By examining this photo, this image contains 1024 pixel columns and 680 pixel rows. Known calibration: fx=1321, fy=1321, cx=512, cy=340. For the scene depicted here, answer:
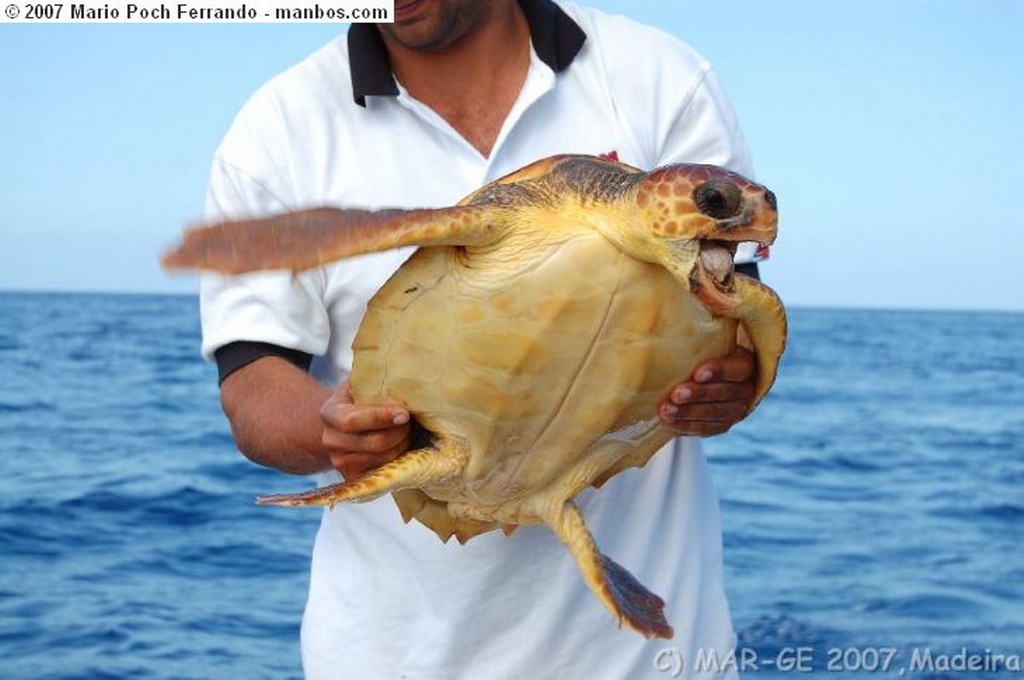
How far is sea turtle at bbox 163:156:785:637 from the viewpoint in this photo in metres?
1.61

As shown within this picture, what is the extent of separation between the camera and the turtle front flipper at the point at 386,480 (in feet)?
5.89

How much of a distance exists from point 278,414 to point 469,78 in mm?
657

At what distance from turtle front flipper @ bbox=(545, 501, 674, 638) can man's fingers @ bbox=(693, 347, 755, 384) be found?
31 cm

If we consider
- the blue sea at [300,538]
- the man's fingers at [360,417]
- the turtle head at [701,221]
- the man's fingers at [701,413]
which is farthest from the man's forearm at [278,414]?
the blue sea at [300,538]

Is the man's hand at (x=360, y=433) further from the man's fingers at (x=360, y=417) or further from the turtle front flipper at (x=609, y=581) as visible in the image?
the turtle front flipper at (x=609, y=581)

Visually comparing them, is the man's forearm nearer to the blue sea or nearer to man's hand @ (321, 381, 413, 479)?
man's hand @ (321, 381, 413, 479)

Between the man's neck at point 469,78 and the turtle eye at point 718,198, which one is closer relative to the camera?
the turtle eye at point 718,198

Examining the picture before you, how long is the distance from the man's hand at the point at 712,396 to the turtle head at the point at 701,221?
0.25 meters

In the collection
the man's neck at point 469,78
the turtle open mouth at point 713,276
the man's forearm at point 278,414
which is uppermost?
the man's neck at point 469,78

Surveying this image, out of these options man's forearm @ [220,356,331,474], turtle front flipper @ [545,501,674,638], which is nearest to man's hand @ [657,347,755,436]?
turtle front flipper @ [545,501,674,638]

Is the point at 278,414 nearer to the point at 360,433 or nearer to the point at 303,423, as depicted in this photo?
the point at 303,423

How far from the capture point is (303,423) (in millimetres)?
1975

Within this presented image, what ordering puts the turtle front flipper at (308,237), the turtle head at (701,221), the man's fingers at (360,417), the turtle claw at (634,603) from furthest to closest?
the turtle claw at (634,603), the man's fingers at (360,417), the turtle front flipper at (308,237), the turtle head at (701,221)

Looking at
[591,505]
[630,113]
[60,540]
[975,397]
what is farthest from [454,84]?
[975,397]
